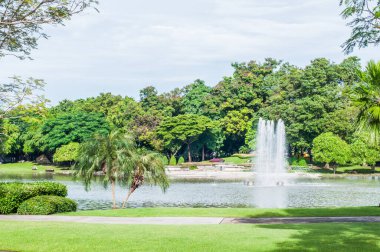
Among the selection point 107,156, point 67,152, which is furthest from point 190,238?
point 67,152

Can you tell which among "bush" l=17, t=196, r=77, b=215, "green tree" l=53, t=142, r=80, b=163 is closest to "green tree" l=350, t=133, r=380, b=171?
"green tree" l=53, t=142, r=80, b=163

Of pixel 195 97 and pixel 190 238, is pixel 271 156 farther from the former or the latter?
pixel 190 238

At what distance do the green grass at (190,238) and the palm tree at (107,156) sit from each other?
34.2ft

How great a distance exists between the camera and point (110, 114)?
9800 cm

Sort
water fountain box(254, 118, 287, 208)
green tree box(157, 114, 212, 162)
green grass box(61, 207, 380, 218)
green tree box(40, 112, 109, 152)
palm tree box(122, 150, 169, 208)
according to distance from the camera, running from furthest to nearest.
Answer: green tree box(40, 112, 109, 152) < green tree box(157, 114, 212, 162) < water fountain box(254, 118, 287, 208) < palm tree box(122, 150, 169, 208) < green grass box(61, 207, 380, 218)

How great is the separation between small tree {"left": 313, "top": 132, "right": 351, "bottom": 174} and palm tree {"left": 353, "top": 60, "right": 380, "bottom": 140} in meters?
58.3

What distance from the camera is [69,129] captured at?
285ft

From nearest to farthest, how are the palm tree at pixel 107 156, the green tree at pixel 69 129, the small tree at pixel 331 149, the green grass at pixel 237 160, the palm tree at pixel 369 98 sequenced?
the palm tree at pixel 369 98 < the palm tree at pixel 107 156 < the small tree at pixel 331 149 < the green grass at pixel 237 160 < the green tree at pixel 69 129

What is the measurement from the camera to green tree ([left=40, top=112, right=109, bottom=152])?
8544 cm

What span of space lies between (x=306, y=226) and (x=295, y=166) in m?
61.1

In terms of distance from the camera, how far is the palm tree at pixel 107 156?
25.2m

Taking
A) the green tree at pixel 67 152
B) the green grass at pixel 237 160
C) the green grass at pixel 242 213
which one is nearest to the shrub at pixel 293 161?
the green grass at pixel 237 160

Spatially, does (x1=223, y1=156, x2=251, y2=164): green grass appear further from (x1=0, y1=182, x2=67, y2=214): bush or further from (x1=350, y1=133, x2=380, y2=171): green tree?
(x1=0, y1=182, x2=67, y2=214): bush

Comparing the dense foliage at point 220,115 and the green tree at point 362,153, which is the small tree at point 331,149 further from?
the dense foliage at point 220,115
